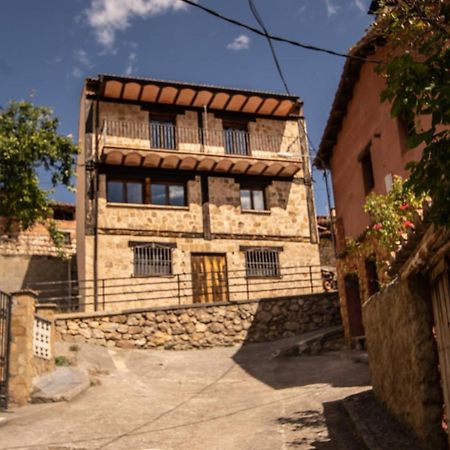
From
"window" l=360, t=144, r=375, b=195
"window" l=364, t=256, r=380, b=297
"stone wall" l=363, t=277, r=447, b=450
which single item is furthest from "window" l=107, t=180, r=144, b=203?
"stone wall" l=363, t=277, r=447, b=450

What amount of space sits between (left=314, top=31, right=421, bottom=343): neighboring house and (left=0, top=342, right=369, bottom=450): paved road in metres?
2.06

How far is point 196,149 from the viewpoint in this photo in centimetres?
2188

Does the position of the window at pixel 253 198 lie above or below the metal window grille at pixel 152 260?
above

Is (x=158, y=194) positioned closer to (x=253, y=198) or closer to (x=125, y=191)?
(x=125, y=191)

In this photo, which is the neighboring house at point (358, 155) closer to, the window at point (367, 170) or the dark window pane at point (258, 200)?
the window at point (367, 170)

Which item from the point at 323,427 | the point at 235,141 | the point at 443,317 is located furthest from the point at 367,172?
the point at 443,317

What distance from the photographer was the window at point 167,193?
2108 cm

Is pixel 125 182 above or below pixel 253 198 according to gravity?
above

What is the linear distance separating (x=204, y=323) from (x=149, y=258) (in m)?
3.95

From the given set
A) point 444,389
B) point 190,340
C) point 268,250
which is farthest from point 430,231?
point 268,250

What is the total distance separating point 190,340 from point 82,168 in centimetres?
790

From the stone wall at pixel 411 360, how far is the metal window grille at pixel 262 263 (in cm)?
1363

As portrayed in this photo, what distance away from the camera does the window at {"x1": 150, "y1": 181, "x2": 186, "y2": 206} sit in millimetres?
21078

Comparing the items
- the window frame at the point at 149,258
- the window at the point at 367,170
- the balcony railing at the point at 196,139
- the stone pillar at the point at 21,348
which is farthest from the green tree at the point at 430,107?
the balcony railing at the point at 196,139
